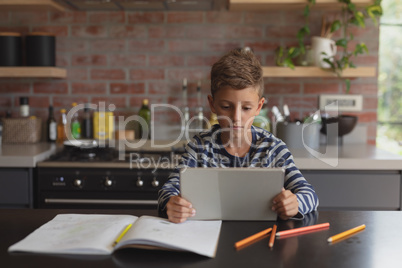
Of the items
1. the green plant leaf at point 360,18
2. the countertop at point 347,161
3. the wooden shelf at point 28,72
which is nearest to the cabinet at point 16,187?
the wooden shelf at point 28,72

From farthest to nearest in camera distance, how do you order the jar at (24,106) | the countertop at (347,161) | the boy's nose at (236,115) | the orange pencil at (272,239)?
the jar at (24,106) < the countertop at (347,161) < the boy's nose at (236,115) < the orange pencil at (272,239)

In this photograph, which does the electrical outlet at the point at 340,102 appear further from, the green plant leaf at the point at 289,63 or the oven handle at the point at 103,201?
the oven handle at the point at 103,201

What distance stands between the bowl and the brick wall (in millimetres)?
196

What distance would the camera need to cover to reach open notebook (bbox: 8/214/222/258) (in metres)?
0.93

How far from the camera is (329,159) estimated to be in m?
2.30

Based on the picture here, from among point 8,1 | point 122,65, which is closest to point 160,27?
point 122,65

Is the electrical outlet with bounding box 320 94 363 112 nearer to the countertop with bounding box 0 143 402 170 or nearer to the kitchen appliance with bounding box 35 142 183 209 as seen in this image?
the countertop with bounding box 0 143 402 170

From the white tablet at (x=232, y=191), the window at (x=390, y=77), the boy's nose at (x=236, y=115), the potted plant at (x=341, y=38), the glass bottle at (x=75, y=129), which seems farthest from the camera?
the window at (x=390, y=77)

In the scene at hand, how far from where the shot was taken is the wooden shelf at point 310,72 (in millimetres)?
2613

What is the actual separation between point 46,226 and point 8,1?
1.96 meters

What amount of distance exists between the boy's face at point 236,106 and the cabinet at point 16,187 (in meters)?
1.30

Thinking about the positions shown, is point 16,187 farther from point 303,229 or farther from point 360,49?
point 360,49

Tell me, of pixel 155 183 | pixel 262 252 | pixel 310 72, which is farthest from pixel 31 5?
pixel 262 252

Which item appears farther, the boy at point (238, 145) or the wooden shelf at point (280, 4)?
the wooden shelf at point (280, 4)
